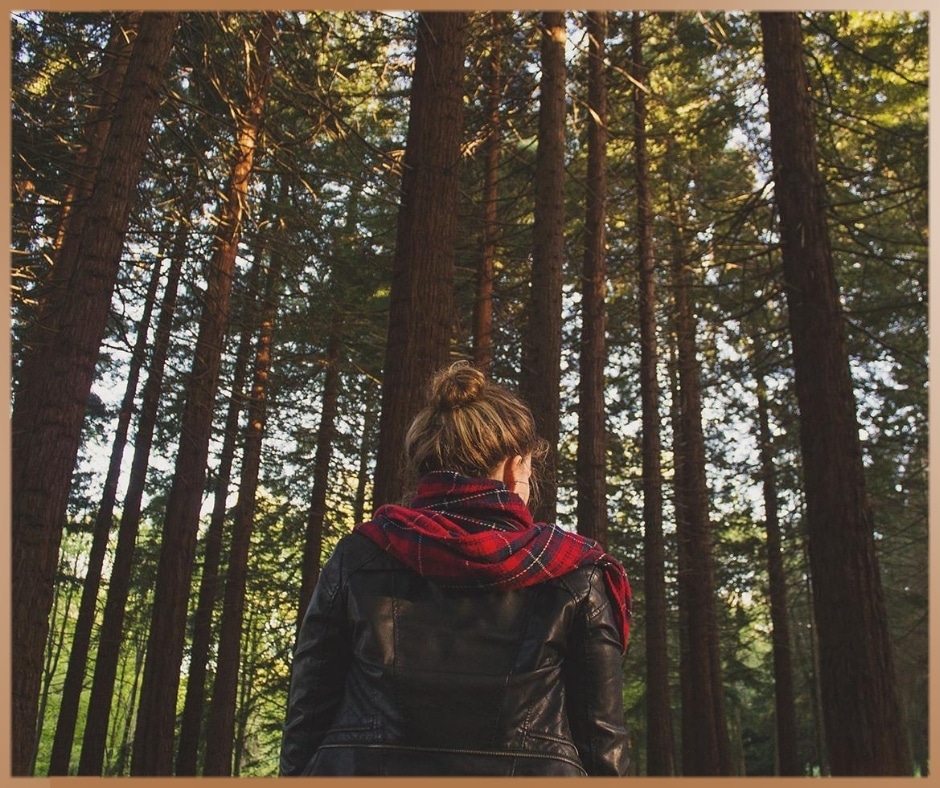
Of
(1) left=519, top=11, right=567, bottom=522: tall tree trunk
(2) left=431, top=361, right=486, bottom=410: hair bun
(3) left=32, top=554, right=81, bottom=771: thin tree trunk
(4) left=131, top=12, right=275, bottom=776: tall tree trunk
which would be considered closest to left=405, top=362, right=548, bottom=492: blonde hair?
(2) left=431, top=361, right=486, bottom=410: hair bun

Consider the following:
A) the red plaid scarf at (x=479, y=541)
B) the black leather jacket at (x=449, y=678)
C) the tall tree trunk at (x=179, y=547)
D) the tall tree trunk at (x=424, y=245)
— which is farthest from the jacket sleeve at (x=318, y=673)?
the tall tree trunk at (x=179, y=547)

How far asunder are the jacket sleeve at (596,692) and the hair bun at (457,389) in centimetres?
62

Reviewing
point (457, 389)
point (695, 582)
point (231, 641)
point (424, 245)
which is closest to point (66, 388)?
point (424, 245)

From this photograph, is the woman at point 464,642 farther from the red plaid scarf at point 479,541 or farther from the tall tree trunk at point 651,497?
the tall tree trunk at point 651,497

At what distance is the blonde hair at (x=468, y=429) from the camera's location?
99.4 inches

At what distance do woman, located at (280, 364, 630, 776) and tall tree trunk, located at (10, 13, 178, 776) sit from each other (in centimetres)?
500

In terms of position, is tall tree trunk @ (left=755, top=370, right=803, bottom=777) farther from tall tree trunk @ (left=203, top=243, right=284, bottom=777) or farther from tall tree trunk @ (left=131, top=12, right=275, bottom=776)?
tall tree trunk @ (left=131, top=12, right=275, bottom=776)

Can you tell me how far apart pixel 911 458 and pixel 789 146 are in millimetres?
16689

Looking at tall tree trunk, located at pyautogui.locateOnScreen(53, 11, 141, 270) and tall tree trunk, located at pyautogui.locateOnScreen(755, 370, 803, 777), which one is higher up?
tall tree trunk, located at pyautogui.locateOnScreen(53, 11, 141, 270)

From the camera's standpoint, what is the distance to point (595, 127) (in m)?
14.6

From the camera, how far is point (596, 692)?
2334 mm

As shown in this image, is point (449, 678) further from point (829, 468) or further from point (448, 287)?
point (829, 468)

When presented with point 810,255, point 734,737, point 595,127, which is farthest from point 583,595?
point 734,737

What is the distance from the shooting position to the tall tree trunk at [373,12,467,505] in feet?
19.6
